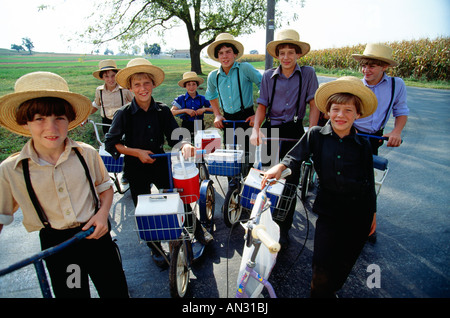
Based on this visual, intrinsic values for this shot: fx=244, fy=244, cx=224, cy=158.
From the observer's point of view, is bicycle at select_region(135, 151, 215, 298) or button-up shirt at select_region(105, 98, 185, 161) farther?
button-up shirt at select_region(105, 98, 185, 161)

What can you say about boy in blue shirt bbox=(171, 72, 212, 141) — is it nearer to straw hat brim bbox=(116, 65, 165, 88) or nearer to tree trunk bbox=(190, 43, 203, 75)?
straw hat brim bbox=(116, 65, 165, 88)

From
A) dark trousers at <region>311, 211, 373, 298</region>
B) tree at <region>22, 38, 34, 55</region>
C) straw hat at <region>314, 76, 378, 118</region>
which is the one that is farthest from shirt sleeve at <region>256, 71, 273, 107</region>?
tree at <region>22, 38, 34, 55</region>

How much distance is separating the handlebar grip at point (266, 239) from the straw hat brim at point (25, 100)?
1524mm

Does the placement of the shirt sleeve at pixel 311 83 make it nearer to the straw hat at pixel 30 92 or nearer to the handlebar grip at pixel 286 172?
the handlebar grip at pixel 286 172

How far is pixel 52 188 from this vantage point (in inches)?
65.4

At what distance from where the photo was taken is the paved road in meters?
2.63

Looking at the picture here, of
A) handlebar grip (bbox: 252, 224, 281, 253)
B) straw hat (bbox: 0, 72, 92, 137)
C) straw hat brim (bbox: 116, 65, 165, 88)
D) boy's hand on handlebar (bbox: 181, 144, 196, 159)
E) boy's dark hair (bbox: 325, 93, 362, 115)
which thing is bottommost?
handlebar grip (bbox: 252, 224, 281, 253)

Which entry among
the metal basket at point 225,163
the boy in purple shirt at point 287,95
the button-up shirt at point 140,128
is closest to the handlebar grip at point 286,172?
the boy in purple shirt at point 287,95

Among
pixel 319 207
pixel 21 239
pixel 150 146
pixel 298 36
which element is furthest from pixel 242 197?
pixel 21 239

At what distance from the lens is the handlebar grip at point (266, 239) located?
1.45 meters

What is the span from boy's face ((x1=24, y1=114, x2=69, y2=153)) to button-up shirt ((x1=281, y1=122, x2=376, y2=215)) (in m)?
1.77

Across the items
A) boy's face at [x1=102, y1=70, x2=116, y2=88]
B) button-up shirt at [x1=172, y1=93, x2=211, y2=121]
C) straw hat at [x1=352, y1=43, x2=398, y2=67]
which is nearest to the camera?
straw hat at [x1=352, y1=43, x2=398, y2=67]

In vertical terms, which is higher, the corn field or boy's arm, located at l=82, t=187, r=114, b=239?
the corn field

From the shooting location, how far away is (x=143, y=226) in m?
2.12
